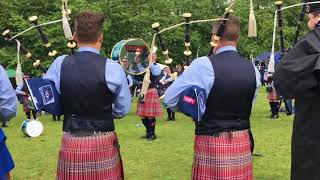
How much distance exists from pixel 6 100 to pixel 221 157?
68.2 inches

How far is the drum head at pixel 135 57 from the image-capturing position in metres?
9.53

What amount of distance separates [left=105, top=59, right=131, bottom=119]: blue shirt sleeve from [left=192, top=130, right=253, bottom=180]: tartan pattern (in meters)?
0.65

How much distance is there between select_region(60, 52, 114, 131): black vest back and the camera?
11.3ft

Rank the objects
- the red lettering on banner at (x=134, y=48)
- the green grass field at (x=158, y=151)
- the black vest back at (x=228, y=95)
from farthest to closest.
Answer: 1. the red lettering on banner at (x=134, y=48)
2. the green grass field at (x=158, y=151)
3. the black vest back at (x=228, y=95)

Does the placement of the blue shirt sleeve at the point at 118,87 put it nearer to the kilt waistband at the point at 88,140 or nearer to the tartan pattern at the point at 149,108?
the kilt waistband at the point at 88,140

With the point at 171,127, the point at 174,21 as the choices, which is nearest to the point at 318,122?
the point at 171,127

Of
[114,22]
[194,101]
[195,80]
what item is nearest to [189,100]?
[194,101]

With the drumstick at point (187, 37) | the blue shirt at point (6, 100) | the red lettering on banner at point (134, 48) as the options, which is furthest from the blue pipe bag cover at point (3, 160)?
the red lettering on banner at point (134, 48)

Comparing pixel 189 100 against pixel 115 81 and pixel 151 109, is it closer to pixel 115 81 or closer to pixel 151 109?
pixel 115 81

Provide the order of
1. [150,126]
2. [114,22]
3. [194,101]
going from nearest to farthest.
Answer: [194,101] < [150,126] < [114,22]

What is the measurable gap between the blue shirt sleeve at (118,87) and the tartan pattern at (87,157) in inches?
8.2

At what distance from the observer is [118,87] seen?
3564 millimetres

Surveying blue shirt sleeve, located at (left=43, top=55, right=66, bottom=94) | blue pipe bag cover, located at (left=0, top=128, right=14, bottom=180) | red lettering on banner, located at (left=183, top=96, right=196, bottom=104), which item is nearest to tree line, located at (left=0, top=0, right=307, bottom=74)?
blue pipe bag cover, located at (left=0, top=128, right=14, bottom=180)

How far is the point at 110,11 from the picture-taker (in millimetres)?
24906
